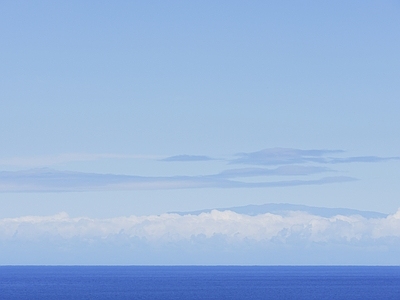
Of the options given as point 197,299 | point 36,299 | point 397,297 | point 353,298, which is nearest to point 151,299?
point 197,299

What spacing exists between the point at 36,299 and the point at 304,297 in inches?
1667

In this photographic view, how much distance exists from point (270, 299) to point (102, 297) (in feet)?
87.6

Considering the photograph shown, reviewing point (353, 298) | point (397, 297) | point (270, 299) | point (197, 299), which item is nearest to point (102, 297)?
point (197, 299)

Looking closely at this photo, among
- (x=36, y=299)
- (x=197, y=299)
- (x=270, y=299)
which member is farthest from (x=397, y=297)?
(x=36, y=299)

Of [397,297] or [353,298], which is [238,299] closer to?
[353,298]

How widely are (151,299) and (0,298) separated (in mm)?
23751

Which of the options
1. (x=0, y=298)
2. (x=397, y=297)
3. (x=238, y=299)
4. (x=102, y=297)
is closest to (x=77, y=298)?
(x=102, y=297)

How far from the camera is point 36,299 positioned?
381 ft

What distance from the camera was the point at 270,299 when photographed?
381 ft

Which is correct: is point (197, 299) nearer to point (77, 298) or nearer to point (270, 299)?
point (270, 299)

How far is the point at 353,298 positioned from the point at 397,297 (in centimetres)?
777

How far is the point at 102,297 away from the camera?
11994 centimetres

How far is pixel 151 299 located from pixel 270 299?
60.2 ft

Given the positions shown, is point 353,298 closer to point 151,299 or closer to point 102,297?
point 151,299
